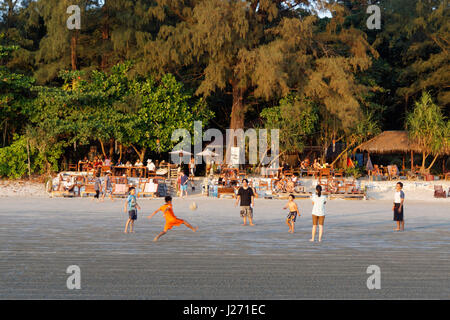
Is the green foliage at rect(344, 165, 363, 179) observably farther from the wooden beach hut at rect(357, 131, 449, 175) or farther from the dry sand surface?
the dry sand surface

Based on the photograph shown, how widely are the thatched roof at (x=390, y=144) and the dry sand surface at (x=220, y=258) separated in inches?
665

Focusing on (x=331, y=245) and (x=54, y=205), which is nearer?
(x=331, y=245)

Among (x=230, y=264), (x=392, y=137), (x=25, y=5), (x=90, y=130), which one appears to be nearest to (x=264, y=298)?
(x=230, y=264)

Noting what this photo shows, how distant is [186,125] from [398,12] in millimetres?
17104

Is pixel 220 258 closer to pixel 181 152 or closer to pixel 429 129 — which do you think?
pixel 181 152

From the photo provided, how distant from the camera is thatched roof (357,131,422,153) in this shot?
3438cm

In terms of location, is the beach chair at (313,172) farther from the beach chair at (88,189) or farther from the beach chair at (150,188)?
the beach chair at (88,189)

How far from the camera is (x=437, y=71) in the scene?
3553 centimetres

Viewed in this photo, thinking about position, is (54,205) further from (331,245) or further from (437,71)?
(437,71)

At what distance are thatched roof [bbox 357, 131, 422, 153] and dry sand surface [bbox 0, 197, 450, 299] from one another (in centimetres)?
1690

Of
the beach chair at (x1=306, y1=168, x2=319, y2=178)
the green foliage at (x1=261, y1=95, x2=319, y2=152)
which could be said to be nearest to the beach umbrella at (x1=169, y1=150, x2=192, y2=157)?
the green foliage at (x1=261, y1=95, x2=319, y2=152)

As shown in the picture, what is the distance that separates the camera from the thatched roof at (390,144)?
34375mm

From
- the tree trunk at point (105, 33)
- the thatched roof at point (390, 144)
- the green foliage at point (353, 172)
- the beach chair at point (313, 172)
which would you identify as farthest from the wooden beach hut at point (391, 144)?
the tree trunk at point (105, 33)

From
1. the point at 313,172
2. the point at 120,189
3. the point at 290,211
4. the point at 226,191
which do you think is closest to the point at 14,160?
the point at 120,189
